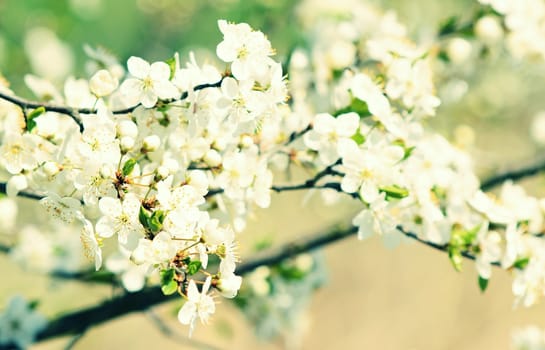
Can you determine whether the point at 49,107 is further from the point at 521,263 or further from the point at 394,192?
the point at 521,263

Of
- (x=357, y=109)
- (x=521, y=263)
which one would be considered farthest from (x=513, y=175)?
(x=357, y=109)

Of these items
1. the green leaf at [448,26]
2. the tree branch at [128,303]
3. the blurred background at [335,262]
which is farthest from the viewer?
the blurred background at [335,262]

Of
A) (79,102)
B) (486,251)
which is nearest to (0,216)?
(79,102)

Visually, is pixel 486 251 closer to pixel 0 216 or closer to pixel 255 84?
pixel 255 84

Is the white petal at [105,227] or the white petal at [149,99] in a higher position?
the white petal at [149,99]

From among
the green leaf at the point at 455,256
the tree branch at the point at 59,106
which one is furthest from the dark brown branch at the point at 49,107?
the green leaf at the point at 455,256

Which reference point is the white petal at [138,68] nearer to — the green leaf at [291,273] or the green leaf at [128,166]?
the green leaf at [128,166]

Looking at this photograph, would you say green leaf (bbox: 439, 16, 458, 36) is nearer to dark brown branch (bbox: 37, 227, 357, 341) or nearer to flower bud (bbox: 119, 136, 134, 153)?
dark brown branch (bbox: 37, 227, 357, 341)

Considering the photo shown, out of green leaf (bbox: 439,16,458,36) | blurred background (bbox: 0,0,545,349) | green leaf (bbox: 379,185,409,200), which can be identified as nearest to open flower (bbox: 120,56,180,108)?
green leaf (bbox: 379,185,409,200)
